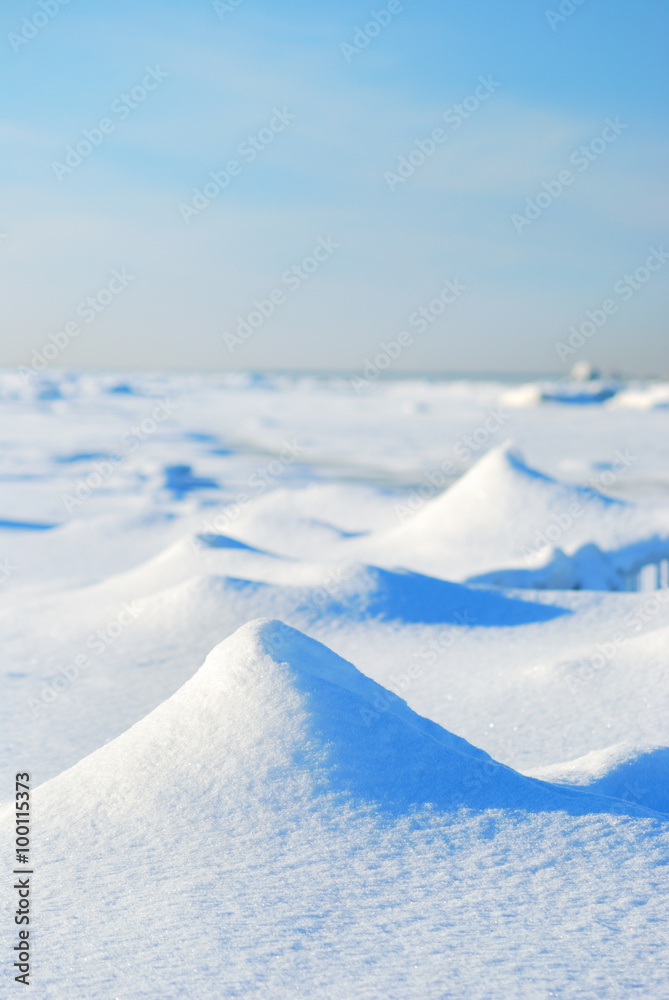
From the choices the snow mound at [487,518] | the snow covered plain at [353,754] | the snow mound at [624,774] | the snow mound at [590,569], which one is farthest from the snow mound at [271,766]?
the snow mound at [487,518]

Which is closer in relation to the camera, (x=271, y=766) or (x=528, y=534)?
(x=271, y=766)

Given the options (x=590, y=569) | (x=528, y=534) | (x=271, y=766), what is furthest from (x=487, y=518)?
(x=271, y=766)

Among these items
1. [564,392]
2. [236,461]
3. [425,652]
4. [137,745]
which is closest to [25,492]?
[236,461]

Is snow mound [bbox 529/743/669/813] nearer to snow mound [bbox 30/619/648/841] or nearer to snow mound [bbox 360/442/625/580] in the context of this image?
snow mound [bbox 30/619/648/841]

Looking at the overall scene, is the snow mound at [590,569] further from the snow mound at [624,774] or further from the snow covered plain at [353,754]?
the snow mound at [624,774]

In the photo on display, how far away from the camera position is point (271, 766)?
261 centimetres

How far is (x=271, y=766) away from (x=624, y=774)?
126 centimetres

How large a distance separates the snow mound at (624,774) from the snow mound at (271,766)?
0.25m

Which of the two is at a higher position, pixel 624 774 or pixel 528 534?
pixel 528 534

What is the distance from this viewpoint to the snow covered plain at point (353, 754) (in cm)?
211

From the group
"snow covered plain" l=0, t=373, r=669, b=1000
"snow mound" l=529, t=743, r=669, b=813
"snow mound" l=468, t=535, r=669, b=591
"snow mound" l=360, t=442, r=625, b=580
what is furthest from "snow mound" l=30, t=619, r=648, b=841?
"snow mound" l=360, t=442, r=625, b=580

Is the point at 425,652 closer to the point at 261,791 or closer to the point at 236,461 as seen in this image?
the point at 261,791

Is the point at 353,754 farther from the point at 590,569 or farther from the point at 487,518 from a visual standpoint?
the point at 487,518

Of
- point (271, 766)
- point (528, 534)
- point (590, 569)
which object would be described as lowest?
point (271, 766)
